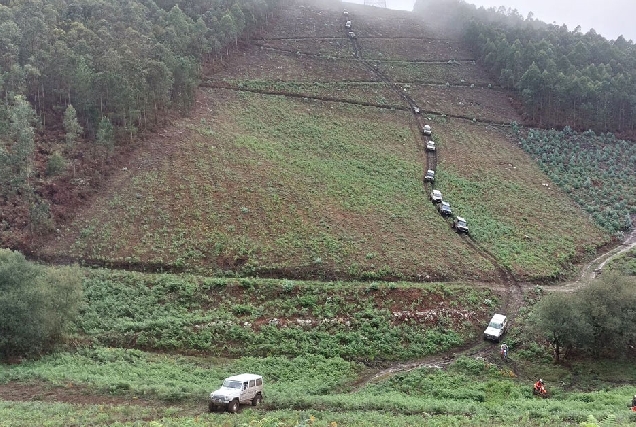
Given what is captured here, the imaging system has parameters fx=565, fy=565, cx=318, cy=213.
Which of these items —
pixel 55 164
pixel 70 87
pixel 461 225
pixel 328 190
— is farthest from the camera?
pixel 70 87

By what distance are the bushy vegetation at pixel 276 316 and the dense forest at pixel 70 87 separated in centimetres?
1179

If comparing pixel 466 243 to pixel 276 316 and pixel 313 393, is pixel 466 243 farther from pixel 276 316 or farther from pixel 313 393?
pixel 313 393

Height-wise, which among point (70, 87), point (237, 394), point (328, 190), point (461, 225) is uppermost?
point (70, 87)

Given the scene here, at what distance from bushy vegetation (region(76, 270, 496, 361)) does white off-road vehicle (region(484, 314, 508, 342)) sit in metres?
1.17

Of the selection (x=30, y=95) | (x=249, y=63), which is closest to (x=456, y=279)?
(x=30, y=95)

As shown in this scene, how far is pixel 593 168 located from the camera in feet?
242

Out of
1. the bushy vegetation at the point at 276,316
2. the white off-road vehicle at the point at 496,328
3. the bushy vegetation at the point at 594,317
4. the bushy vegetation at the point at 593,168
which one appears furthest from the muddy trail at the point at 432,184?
the bushy vegetation at the point at 593,168

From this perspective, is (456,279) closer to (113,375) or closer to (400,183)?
(400,183)

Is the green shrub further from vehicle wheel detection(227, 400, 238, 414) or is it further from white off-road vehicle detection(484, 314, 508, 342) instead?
white off-road vehicle detection(484, 314, 508, 342)

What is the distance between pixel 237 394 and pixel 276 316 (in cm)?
1261

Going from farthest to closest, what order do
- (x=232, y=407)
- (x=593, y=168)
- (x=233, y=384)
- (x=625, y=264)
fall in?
(x=593, y=168) < (x=625, y=264) < (x=233, y=384) < (x=232, y=407)

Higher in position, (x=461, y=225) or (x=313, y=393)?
(x=461, y=225)

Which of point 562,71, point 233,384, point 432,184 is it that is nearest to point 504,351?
point 233,384

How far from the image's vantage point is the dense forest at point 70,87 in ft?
150
